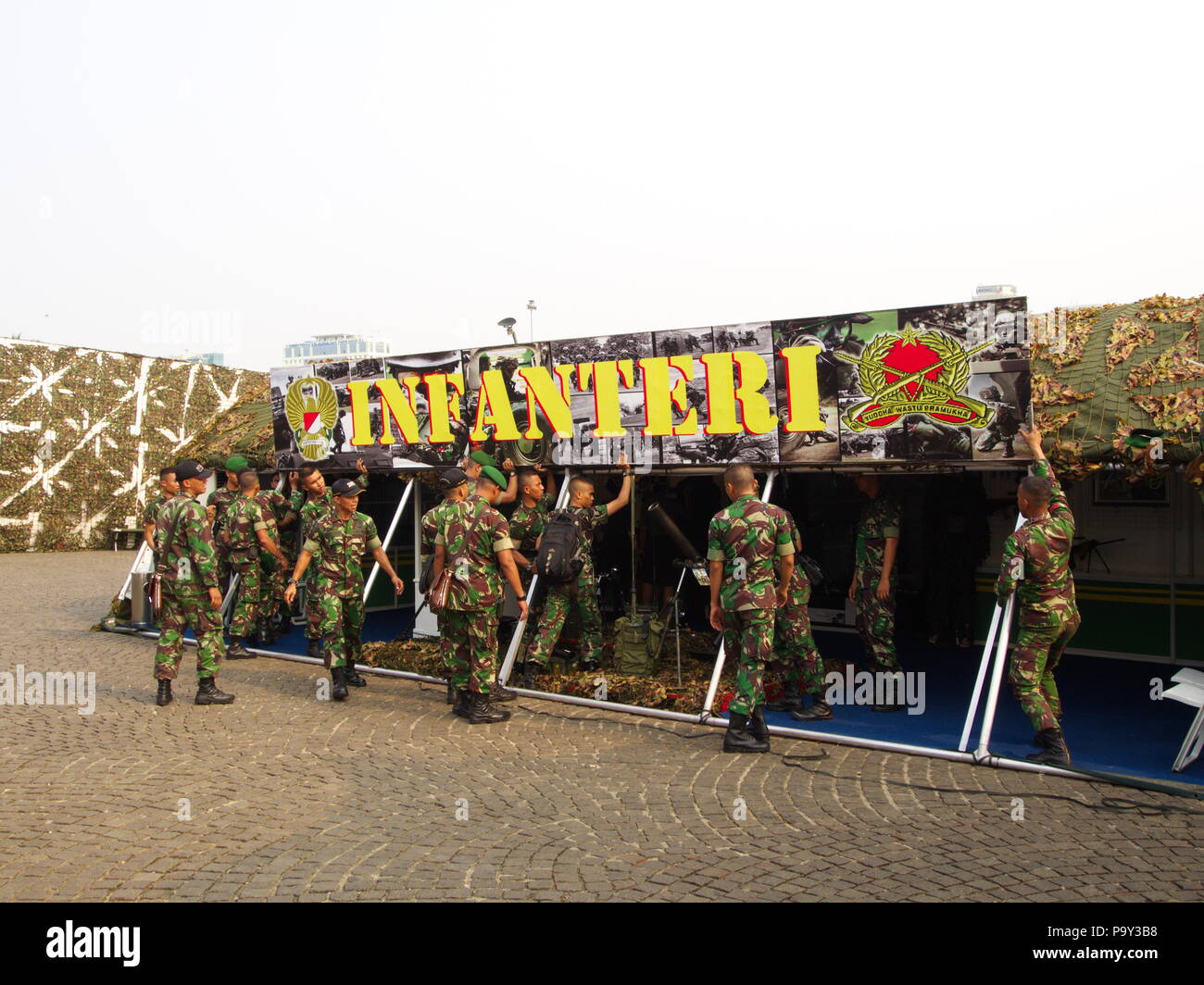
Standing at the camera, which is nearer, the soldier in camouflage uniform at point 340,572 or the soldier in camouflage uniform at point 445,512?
the soldier in camouflage uniform at point 445,512

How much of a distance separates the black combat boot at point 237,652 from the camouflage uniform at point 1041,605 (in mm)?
7989

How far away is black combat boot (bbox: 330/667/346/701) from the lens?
866 centimetres

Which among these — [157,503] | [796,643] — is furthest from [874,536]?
[157,503]

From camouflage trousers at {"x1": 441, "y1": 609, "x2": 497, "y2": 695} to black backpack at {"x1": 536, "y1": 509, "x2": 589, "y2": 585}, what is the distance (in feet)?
2.72

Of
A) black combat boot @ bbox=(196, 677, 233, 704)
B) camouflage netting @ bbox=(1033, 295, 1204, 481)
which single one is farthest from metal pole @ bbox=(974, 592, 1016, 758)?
black combat boot @ bbox=(196, 677, 233, 704)

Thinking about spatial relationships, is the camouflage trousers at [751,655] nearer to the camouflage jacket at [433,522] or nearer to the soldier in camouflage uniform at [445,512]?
the soldier in camouflage uniform at [445,512]

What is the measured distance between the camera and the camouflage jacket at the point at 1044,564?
6.47 metres

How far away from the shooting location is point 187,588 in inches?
333

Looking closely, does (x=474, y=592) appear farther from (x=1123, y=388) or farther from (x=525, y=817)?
(x=1123, y=388)

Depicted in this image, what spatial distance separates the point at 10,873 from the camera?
480 cm

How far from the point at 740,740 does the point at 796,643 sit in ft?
4.01

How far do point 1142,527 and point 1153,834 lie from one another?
5.06 metres

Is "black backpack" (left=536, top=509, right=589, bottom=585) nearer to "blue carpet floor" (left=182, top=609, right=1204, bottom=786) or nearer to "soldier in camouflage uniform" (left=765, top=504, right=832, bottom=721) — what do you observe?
"soldier in camouflage uniform" (left=765, top=504, right=832, bottom=721)

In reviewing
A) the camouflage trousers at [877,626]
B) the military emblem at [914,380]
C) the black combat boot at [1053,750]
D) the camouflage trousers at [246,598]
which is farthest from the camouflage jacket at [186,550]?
the black combat boot at [1053,750]
